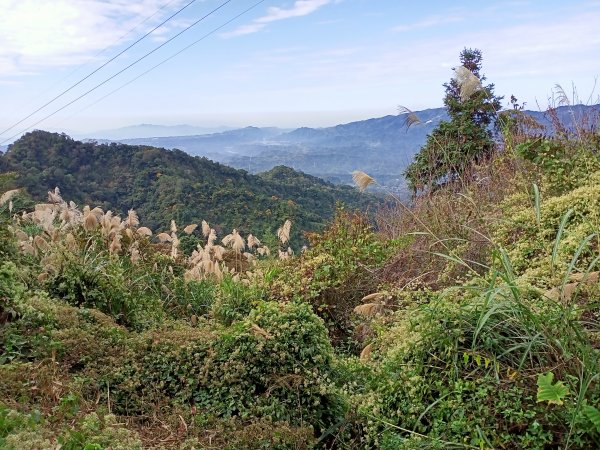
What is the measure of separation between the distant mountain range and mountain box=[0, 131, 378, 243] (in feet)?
24.7

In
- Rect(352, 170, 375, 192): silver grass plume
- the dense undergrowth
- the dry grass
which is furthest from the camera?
the dry grass

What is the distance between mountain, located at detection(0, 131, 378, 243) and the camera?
2256cm

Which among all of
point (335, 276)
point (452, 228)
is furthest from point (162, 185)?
point (452, 228)

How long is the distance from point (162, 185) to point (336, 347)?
76.1ft

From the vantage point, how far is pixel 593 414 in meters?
1.90

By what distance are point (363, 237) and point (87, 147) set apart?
27.8m

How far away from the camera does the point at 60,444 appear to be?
1999 mm

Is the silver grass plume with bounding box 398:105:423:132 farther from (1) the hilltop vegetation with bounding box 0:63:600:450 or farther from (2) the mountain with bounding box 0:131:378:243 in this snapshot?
(2) the mountain with bounding box 0:131:378:243

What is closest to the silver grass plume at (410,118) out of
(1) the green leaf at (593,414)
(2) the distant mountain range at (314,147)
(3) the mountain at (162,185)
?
(1) the green leaf at (593,414)

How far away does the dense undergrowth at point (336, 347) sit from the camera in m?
2.18

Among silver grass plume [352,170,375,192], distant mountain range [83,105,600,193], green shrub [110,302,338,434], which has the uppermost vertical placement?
distant mountain range [83,105,600,193]

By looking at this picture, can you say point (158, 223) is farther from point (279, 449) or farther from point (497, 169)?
point (279, 449)

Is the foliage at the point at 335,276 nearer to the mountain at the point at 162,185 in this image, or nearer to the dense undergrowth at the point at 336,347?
the dense undergrowth at the point at 336,347

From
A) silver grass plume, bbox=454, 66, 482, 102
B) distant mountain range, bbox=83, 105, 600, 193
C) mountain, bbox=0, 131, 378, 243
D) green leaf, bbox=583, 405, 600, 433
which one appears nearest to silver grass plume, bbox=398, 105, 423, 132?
silver grass plume, bbox=454, 66, 482, 102
